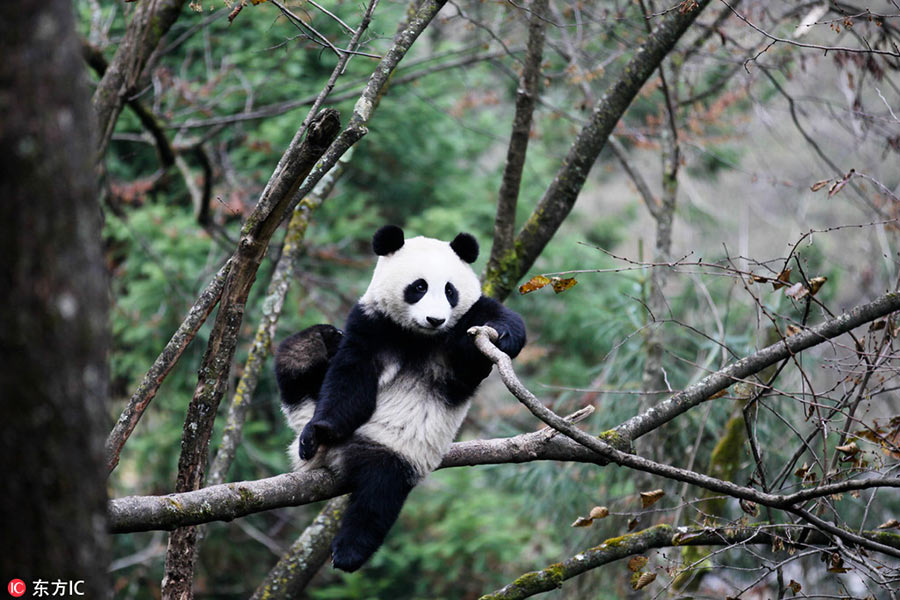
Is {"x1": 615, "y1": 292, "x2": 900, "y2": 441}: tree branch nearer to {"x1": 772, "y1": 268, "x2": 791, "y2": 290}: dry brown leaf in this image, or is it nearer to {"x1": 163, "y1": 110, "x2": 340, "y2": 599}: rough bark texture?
{"x1": 772, "y1": 268, "x2": 791, "y2": 290}: dry brown leaf

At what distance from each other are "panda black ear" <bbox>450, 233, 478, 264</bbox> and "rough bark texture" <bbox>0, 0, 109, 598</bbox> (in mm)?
2735

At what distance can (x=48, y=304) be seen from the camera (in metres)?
1.46

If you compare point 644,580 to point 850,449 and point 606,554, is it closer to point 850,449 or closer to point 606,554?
point 606,554

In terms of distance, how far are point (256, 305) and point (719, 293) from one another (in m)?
5.58

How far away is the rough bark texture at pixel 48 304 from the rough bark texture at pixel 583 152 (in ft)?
12.1

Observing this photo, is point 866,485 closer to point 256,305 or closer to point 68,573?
point 68,573

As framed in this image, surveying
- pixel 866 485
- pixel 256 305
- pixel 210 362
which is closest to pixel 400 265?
pixel 210 362

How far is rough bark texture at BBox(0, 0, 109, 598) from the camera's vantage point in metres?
1.42

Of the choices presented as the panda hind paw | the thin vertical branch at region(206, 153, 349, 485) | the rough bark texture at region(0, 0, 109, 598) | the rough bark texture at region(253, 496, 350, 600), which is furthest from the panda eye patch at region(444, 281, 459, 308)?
the rough bark texture at region(0, 0, 109, 598)

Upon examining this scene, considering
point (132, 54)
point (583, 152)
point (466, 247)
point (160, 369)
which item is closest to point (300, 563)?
point (160, 369)

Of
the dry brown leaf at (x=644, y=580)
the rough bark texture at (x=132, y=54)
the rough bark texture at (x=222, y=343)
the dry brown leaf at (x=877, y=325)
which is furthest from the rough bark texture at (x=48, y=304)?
the rough bark texture at (x=132, y=54)

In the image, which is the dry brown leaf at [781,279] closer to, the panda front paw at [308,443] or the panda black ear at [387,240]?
the panda black ear at [387,240]

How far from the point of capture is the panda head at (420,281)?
12.9 feet

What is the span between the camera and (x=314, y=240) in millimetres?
8922
